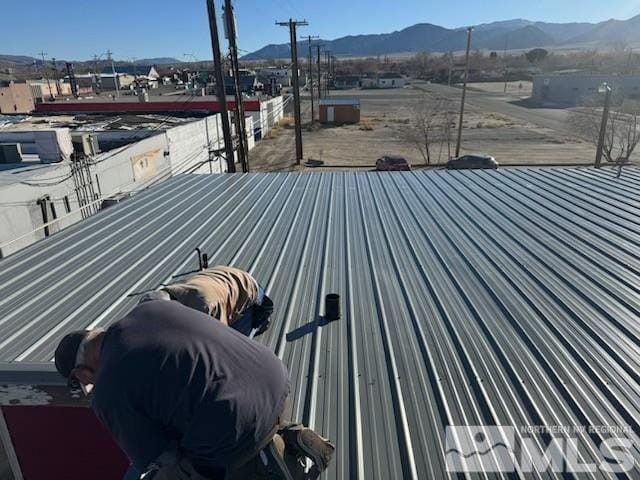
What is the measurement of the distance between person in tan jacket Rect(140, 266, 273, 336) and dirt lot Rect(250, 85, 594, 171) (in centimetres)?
2530

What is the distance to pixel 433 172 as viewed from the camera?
1202 centimetres

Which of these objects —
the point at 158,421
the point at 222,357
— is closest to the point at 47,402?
the point at 158,421

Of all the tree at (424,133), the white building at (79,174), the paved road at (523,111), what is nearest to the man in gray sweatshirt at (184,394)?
the white building at (79,174)

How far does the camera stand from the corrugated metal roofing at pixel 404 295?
3490 millimetres

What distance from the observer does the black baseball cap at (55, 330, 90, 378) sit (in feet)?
8.85

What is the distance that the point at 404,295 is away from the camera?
523 centimetres

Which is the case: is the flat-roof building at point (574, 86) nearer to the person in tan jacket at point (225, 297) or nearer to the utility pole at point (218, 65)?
the utility pole at point (218, 65)

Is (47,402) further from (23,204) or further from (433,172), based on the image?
(23,204)

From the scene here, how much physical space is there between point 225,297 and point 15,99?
57016mm

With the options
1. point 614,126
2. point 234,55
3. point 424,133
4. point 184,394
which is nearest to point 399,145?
point 424,133

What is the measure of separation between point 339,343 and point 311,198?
5.47m

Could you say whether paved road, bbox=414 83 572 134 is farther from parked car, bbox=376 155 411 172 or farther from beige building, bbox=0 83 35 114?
beige building, bbox=0 83 35 114

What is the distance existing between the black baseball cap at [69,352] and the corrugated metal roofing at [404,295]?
168 centimetres

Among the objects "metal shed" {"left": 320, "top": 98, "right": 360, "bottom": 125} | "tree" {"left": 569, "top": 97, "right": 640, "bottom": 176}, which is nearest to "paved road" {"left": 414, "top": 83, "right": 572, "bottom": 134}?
"tree" {"left": 569, "top": 97, "right": 640, "bottom": 176}
